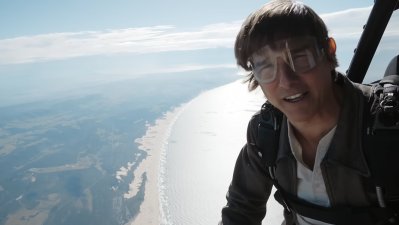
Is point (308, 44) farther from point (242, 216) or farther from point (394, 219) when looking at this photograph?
point (242, 216)

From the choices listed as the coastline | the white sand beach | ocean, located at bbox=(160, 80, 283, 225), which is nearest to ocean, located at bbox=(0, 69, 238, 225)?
the coastline

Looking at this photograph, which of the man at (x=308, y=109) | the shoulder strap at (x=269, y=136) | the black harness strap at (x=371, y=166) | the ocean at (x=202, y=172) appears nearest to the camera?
the black harness strap at (x=371, y=166)

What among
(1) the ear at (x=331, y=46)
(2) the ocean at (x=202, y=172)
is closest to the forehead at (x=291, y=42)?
(1) the ear at (x=331, y=46)

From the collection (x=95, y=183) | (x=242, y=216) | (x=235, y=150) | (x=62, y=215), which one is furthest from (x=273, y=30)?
(x=95, y=183)

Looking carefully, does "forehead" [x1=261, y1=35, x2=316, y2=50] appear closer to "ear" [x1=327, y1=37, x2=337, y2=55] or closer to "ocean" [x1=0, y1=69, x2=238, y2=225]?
"ear" [x1=327, y1=37, x2=337, y2=55]

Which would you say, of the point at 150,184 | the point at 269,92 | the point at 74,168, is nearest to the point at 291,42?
the point at 269,92

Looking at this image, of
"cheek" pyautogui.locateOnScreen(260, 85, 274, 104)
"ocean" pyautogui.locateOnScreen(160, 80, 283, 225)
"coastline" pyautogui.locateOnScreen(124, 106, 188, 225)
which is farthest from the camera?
"coastline" pyautogui.locateOnScreen(124, 106, 188, 225)

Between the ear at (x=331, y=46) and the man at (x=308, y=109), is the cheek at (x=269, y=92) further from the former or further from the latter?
the ear at (x=331, y=46)
